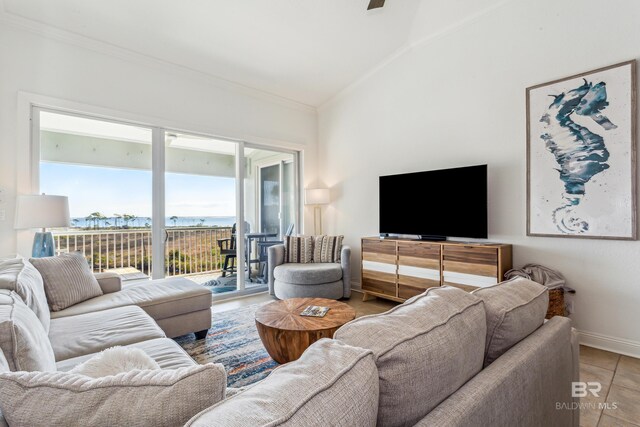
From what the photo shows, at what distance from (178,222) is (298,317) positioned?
2.41 m

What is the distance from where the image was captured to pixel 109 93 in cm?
331

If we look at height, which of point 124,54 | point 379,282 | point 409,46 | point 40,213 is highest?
point 409,46

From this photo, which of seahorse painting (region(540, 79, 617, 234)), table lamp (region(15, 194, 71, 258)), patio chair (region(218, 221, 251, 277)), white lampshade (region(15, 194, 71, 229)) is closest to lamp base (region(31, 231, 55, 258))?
table lamp (region(15, 194, 71, 258))

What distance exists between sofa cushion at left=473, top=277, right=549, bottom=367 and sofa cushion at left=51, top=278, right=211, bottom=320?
232cm

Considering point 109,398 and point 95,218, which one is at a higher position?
point 95,218

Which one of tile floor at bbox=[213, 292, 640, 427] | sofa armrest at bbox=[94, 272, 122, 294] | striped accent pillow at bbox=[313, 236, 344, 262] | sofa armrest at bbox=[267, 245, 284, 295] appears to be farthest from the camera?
striped accent pillow at bbox=[313, 236, 344, 262]

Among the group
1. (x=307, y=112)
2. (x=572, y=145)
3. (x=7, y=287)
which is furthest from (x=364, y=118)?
(x=7, y=287)

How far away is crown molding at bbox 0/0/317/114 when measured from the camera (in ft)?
9.41

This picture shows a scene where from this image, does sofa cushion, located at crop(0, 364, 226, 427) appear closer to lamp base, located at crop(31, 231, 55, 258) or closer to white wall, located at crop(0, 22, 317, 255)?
lamp base, located at crop(31, 231, 55, 258)

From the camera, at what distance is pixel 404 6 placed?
10.7 feet

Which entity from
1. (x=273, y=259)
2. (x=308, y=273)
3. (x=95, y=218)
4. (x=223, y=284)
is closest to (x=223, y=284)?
(x=223, y=284)

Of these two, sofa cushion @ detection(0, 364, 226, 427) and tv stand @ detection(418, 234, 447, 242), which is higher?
tv stand @ detection(418, 234, 447, 242)

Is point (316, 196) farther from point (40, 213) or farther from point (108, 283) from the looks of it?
point (40, 213)

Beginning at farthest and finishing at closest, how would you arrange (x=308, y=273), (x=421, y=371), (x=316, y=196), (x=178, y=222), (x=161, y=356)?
1. (x=316, y=196)
2. (x=178, y=222)
3. (x=308, y=273)
4. (x=161, y=356)
5. (x=421, y=371)
